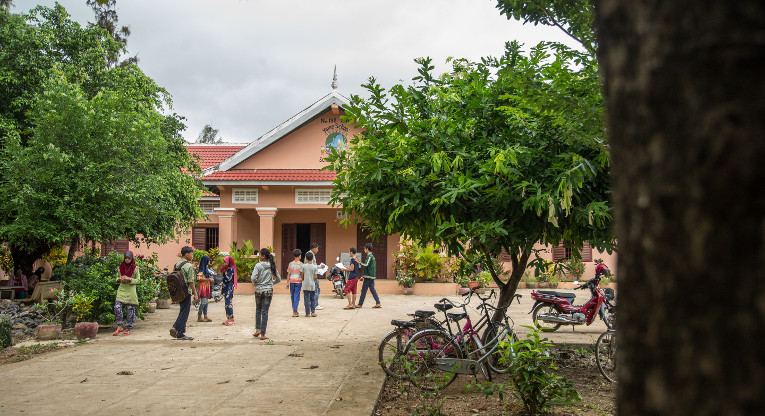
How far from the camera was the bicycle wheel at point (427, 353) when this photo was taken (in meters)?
5.79

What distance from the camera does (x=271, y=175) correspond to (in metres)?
18.6

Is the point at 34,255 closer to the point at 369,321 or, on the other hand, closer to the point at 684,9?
the point at 369,321

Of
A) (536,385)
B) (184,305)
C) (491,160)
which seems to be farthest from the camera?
(184,305)

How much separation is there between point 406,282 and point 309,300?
225 inches

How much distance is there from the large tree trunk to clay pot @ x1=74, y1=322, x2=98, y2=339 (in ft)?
31.6

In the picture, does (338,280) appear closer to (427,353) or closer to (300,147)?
(300,147)

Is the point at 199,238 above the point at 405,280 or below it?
above

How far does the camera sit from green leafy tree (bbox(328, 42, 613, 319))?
5.09m

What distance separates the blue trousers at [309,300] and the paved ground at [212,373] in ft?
3.75

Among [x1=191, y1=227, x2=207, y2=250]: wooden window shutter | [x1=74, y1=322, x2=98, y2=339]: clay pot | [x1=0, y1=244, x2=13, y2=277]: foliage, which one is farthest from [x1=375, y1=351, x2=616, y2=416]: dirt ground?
[x1=191, y1=227, x2=207, y2=250]: wooden window shutter

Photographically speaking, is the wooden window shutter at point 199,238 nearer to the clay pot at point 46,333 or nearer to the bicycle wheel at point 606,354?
the clay pot at point 46,333

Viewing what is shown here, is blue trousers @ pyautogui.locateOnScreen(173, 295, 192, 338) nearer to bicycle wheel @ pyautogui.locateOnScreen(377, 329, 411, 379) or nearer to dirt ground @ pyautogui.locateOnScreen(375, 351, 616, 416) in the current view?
bicycle wheel @ pyautogui.locateOnScreen(377, 329, 411, 379)

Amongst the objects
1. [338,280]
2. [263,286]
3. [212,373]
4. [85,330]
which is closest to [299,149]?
[338,280]

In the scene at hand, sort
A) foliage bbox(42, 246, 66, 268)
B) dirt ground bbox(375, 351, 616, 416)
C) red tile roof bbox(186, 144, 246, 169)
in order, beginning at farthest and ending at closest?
red tile roof bbox(186, 144, 246, 169), foliage bbox(42, 246, 66, 268), dirt ground bbox(375, 351, 616, 416)
